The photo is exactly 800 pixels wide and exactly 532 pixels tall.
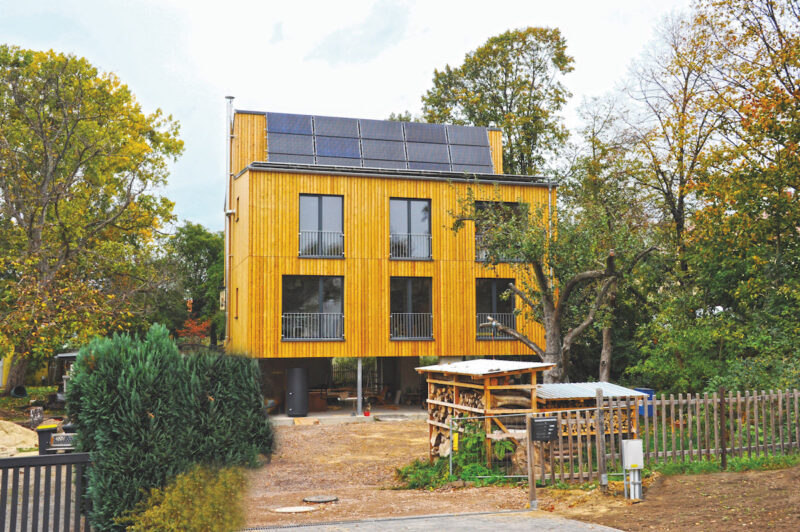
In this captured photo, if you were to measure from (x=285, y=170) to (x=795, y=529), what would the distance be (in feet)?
67.8

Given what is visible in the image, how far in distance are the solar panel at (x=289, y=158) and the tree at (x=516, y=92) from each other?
1273 centimetres

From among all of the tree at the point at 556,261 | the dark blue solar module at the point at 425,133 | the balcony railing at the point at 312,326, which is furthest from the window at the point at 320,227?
the tree at the point at 556,261

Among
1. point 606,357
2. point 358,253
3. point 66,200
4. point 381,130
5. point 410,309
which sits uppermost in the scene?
point 381,130

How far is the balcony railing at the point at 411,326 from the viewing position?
2652cm

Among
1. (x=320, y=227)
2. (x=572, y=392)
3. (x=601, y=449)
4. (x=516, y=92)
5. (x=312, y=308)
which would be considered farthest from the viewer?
(x=516, y=92)

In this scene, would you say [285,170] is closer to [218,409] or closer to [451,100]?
[451,100]

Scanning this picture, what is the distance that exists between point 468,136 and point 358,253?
327 inches

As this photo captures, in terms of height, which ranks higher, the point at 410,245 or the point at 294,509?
the point at 410,245

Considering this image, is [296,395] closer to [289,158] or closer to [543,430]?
[289,158]

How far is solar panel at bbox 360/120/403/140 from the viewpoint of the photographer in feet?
95.7

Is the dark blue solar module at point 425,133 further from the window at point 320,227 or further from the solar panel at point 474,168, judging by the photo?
the window at point 320,227

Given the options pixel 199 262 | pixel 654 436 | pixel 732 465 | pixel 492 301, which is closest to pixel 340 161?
pixel 492 301

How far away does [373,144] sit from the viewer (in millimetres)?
28719

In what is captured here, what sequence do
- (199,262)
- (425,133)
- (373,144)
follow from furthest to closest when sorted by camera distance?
1. (199,262)
2. (425,133)
3. (373,144)
